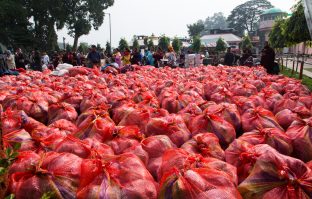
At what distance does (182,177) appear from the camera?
5.81ft

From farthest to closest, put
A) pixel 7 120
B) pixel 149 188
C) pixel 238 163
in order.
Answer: pixel 7 120 < pixel 238 163 < pixel 149 188

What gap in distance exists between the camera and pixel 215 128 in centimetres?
296

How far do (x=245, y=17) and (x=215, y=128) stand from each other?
12497 centimetres

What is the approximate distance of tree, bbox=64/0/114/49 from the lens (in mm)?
43094

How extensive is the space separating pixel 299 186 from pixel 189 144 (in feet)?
3.19

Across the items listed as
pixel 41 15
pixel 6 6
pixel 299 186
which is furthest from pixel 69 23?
pixel 299 186

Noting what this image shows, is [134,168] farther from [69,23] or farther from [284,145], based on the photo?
[69,23]

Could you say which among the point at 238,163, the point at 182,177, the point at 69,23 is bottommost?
the point at 238,163

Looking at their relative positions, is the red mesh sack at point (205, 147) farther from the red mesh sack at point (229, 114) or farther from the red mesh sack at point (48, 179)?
the red mesh sack at point (48, 179)

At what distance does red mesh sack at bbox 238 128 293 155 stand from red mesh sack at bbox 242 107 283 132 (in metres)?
0.41

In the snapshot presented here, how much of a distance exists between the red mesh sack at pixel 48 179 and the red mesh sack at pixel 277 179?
3.55 feet

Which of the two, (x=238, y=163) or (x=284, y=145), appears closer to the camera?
(x=238, y=163)

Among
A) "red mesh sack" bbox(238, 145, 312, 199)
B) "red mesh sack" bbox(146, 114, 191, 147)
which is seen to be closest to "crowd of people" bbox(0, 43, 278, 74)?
"red mesh sack" bbox(146, 114, 191, 147)

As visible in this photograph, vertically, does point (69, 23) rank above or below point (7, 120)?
above
